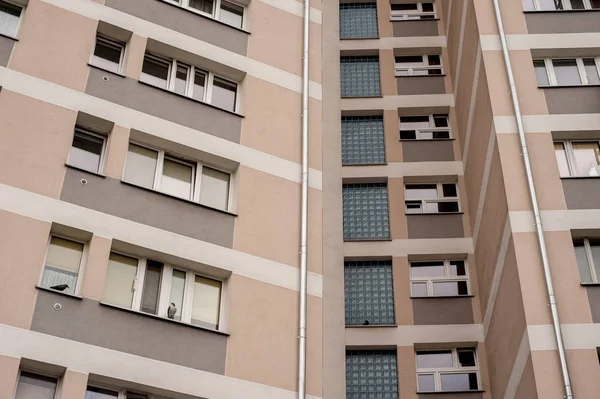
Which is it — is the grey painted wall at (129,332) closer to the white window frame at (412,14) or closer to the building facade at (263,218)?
the building facade at (263,218)

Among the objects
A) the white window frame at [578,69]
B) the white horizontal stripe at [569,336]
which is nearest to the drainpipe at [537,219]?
the white horizontal stripe at [569,336]

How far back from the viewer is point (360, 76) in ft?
104

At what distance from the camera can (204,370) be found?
1670 centimetres

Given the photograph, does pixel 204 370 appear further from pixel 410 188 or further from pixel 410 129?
pixel 410 129

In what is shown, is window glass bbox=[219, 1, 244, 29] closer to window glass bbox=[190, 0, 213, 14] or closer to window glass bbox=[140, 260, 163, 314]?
window glass bbox=[190, 0, 213, 14]

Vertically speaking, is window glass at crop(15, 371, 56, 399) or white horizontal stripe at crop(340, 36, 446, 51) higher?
white horizontal stripe at crop(340, 36, 446, 51)

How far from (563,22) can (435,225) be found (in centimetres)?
732

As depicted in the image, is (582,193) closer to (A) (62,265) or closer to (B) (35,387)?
(A) (62,265)

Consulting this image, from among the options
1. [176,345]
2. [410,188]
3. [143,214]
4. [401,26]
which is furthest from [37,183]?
[401,26]

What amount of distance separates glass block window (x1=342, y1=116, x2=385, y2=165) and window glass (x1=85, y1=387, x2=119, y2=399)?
1505 centimetres

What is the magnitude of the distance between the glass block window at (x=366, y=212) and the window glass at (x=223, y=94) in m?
7.84

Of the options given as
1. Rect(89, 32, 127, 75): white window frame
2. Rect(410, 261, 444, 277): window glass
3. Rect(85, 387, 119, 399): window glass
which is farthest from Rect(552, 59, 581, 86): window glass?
Rect(85, 387, 119, 399): window glass

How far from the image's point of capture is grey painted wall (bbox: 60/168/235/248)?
1753 cm

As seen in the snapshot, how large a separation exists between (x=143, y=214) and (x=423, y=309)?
10964mm
